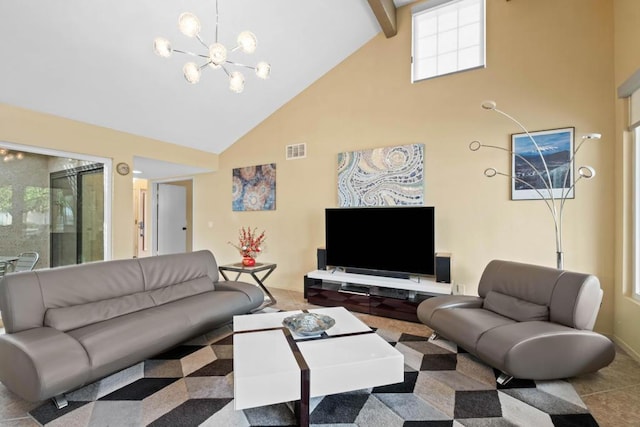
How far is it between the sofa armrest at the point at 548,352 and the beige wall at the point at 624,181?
0.90 meters

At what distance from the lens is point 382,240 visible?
3.81 meters

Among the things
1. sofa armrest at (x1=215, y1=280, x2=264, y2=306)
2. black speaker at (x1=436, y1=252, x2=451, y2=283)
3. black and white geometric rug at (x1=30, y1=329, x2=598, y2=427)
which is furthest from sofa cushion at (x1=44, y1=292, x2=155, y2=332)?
black speaker at (x1=436, y1=252, x2=451, y2=283)

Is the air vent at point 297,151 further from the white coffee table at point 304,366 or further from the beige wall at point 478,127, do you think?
the white coffee table at point 304,366

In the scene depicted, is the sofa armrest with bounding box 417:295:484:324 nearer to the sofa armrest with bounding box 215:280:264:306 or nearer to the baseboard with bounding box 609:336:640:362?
the baseboard with bounding box 609:336:640:362

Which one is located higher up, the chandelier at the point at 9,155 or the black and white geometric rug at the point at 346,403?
the chandelier at the point at 9,155

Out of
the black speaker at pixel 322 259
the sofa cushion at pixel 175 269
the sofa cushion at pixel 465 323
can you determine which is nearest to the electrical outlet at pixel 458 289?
the sofa cushion at pixel 465 323

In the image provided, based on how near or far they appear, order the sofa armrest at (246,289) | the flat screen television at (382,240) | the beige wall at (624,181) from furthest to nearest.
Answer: the flat screen television at (382,240), the sofa armrest at (246,289), the beige wall at (624,181)

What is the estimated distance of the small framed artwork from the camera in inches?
122

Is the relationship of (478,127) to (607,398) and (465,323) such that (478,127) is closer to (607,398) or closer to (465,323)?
(465,323)

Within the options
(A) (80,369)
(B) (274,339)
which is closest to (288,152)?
(B) (274,339)

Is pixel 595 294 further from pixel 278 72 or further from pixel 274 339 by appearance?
pixel 278 72

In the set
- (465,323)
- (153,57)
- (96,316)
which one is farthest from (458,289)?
(153,57)

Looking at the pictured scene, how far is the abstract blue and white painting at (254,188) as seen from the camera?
511 centimetres

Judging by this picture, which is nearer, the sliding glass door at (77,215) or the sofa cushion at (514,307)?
the sofa cushion at (514,307)
